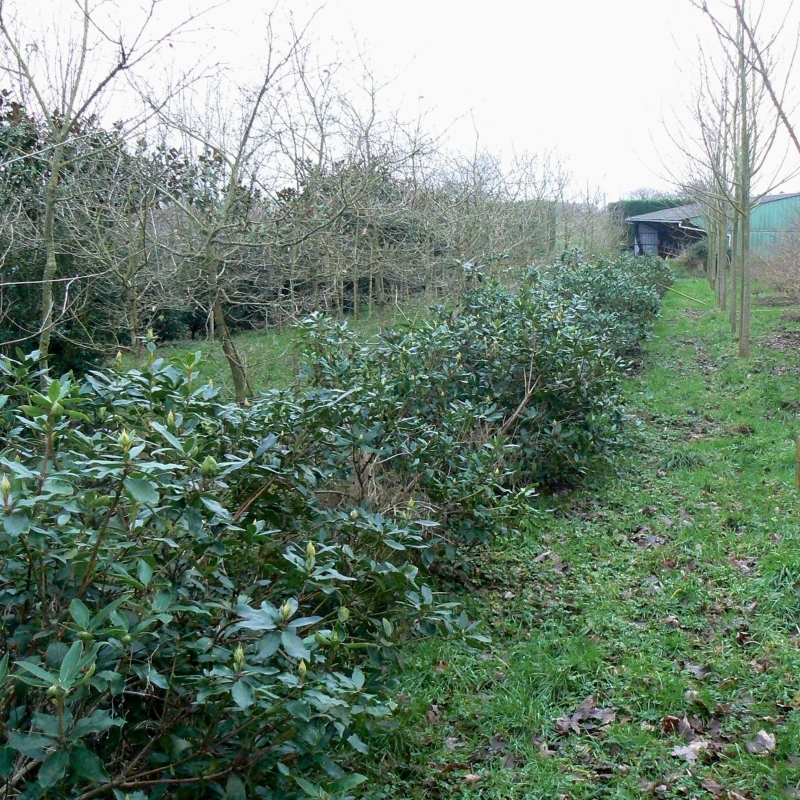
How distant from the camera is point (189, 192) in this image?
730cm

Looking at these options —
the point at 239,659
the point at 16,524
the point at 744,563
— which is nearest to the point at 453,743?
the point at 239,659

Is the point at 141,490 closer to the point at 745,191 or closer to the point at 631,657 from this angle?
the point at 631,657

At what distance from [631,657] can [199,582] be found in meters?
2.38

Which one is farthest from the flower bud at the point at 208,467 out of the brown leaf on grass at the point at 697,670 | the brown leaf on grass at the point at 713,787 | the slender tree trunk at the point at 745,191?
the slender tree trunk at the point at 745,191

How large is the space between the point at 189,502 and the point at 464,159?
1209 centimetres

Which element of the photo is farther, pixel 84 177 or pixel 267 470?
pixel 84 177

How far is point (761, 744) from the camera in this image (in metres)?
3.08

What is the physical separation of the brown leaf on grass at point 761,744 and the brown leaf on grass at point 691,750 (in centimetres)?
17

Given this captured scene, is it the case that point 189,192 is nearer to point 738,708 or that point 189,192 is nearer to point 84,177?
point 84,177

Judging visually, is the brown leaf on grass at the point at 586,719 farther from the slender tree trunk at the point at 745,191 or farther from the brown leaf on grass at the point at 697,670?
the slender tree trunk at the point at 745,191

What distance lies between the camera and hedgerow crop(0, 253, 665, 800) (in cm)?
195

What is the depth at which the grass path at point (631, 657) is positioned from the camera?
306cm

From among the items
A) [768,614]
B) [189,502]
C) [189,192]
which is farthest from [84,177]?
[768,614]

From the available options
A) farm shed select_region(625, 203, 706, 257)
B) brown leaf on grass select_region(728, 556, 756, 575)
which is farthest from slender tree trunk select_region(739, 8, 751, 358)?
farm shed select_region(625, 203, 706, 257)
